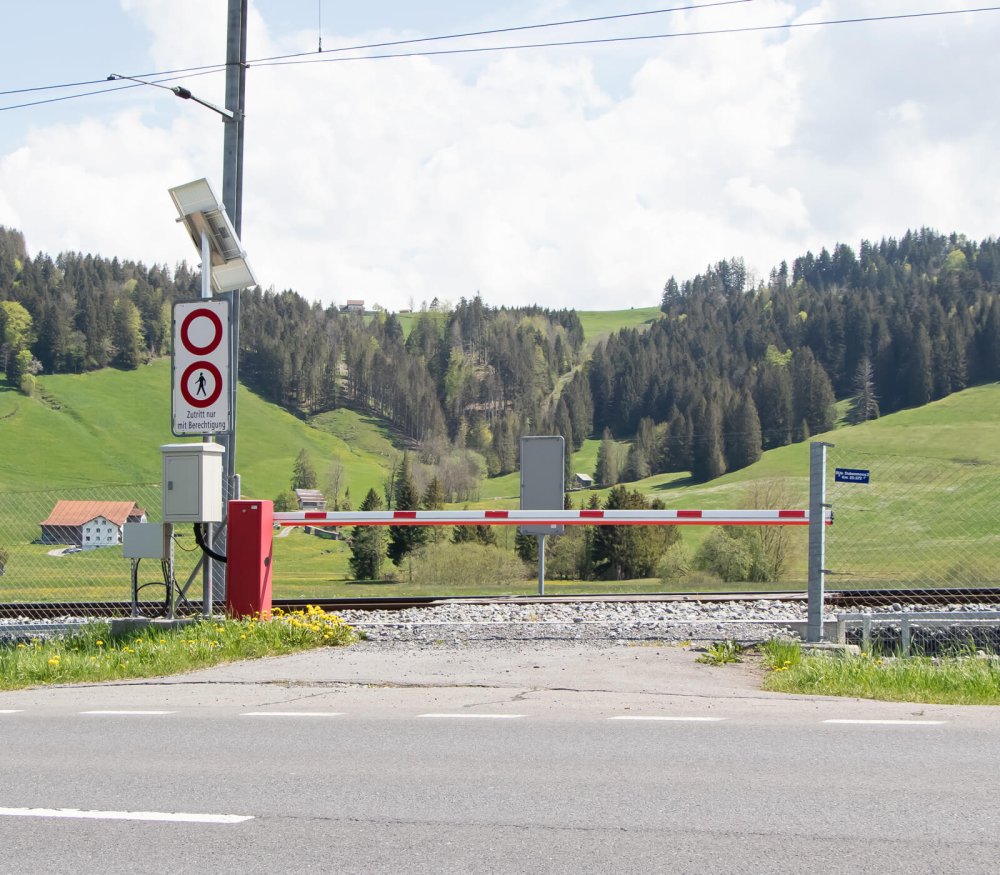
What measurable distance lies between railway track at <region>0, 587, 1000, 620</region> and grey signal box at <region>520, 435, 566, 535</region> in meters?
2.94

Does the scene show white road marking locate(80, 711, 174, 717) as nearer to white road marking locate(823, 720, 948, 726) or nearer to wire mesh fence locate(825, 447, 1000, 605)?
white road marking locate(823, 720, 948, 726)

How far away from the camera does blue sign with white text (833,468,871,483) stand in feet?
39.3

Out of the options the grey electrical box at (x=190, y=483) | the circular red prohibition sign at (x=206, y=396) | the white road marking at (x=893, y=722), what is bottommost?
the white road marking at (x=893, y=722)

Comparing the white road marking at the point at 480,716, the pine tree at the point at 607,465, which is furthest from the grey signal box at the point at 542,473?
the pine tree at the point at 607,465

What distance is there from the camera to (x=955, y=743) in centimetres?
682

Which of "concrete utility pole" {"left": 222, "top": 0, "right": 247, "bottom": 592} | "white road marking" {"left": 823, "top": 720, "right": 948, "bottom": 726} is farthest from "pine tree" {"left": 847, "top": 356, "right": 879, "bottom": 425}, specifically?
"white road marking" {"left": 823, "top": 720, "right": 948, "bottom": 726}

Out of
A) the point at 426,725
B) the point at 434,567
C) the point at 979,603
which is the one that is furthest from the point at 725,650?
the point at 434,567

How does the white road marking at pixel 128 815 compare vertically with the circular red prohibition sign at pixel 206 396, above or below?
below

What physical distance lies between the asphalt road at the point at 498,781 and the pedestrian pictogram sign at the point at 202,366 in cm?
387

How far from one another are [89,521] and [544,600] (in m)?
5.92

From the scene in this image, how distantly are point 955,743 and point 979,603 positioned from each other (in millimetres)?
9011

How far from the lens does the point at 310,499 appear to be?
519 ft

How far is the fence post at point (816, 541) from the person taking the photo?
1206cm

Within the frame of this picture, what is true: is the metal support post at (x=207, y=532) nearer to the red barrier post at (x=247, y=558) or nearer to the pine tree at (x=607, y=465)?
the red barrier post at (x=247, y=558)
